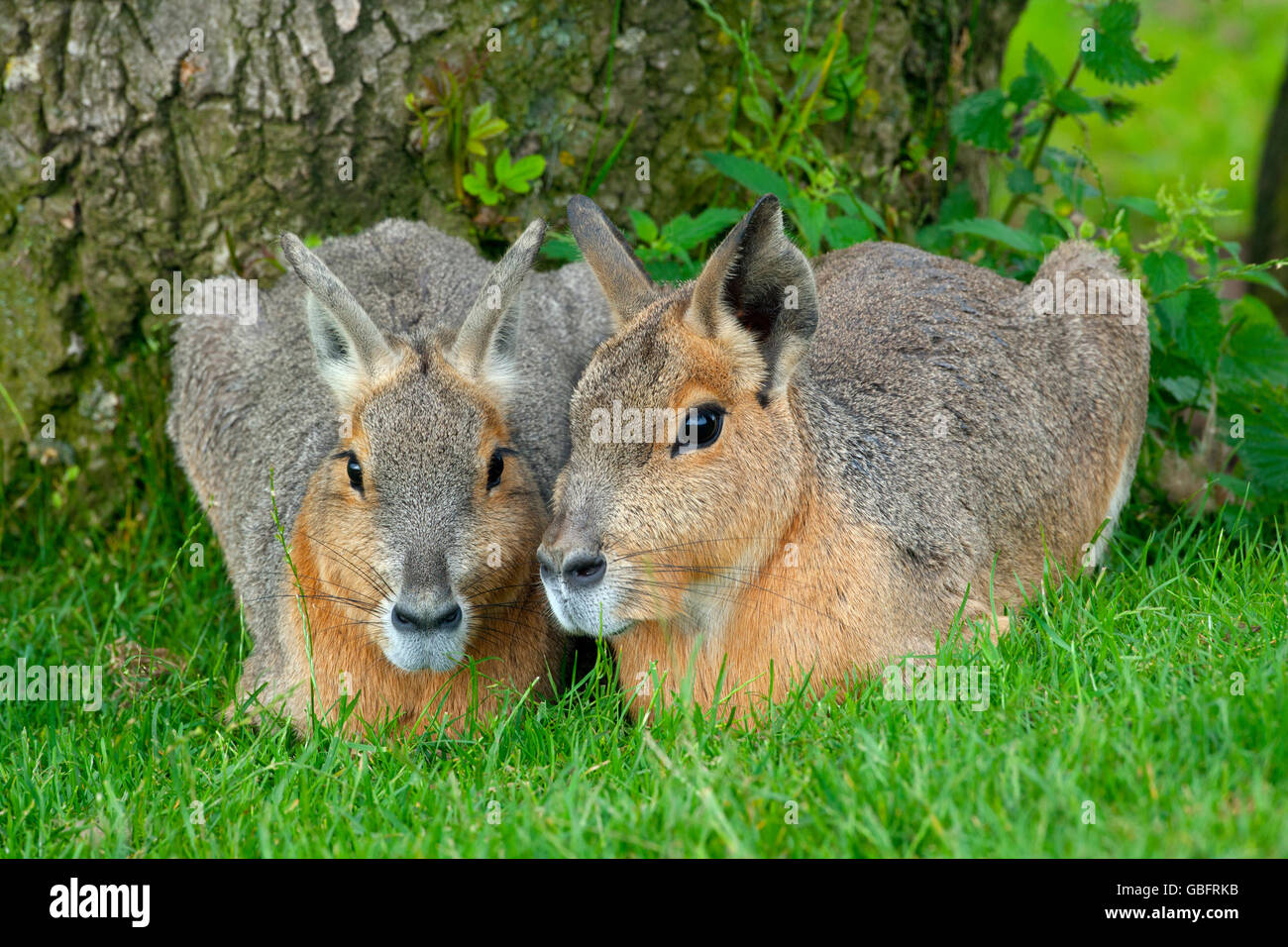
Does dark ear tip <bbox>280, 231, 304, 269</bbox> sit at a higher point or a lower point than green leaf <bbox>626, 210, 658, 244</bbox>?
lower

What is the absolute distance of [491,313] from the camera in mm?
4543

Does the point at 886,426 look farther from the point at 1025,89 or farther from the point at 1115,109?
the point at 1115,109

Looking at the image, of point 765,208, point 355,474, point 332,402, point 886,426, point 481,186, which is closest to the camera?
point 765,208

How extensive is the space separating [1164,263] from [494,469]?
307 cm

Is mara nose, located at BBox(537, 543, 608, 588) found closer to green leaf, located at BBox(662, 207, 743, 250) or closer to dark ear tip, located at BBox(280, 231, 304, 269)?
dark ear tip, located at BBox(280, 231, 304, 269)

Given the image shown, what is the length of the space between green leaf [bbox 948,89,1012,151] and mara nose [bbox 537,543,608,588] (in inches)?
125

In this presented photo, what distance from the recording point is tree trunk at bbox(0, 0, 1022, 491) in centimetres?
596

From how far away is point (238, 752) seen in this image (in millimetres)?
4406

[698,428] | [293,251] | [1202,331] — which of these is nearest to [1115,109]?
[1202,331]

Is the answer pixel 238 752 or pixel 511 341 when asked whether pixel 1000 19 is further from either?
pixel 238 752

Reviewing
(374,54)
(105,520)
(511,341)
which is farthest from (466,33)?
(105,520)

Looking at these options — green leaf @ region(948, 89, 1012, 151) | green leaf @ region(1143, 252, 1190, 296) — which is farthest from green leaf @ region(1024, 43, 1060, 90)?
green leaf @ region(1143, 252, 1190, 296)
